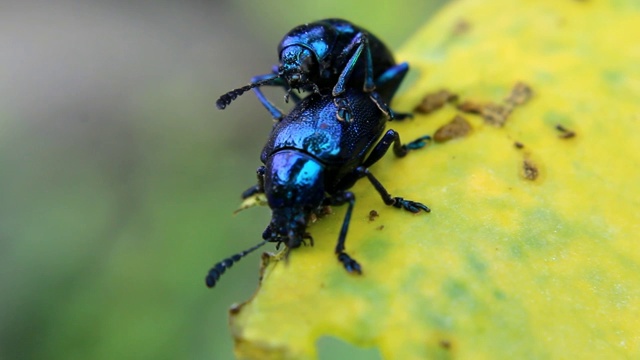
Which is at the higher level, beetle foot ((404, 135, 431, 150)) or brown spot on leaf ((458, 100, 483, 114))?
beetle foot ((404, 135, 431, 150))

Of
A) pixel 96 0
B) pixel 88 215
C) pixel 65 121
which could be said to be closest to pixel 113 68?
pixel 65 121

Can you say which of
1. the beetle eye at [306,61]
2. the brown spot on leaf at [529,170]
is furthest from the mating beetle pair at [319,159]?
the brown spot on leaf at [529,170]

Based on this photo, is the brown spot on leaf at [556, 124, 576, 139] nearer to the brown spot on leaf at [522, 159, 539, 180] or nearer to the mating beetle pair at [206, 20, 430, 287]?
the brown spot on leaf at [522, 159, 539, 180]

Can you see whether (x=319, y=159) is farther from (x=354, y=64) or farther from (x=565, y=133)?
(x=565, y=133)

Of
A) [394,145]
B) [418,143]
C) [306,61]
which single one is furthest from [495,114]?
[306,61]

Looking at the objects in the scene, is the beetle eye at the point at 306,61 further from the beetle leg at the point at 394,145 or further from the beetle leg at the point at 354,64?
the beetle leg at the point at 394,145

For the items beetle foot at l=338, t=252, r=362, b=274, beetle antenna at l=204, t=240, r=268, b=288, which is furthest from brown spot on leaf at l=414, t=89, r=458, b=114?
beetle foot at l=338, t=252, r=362, b=274
